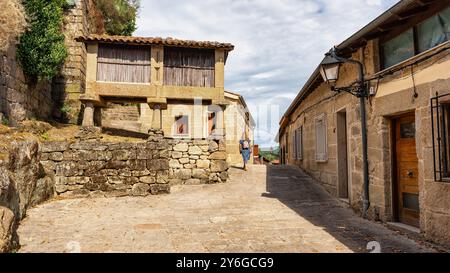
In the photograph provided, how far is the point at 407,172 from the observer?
519cm

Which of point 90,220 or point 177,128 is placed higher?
point 177,128

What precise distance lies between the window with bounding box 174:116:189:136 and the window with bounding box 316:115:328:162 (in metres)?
9.18

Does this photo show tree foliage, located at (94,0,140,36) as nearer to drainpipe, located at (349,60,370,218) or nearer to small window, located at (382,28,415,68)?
drainpipe, located at (349,60,370,218)

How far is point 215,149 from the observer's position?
448 inches

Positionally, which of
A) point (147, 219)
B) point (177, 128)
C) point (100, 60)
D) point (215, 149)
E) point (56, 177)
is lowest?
point (147, 219)

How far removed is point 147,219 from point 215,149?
18.2 ft

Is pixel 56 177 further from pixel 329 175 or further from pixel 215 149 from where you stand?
pixel 329 175

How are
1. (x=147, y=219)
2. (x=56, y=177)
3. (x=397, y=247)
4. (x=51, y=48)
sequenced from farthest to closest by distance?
(x=51, y=48) < (x=56, y=177) < (x=147, y=219) < (x=397, y=247)

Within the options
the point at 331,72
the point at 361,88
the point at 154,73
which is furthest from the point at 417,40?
the point at 154,73

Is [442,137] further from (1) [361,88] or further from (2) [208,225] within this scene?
(2) [208,225]

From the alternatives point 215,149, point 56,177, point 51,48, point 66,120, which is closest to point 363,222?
point 215,149

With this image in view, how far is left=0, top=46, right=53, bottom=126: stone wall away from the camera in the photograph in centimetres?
899

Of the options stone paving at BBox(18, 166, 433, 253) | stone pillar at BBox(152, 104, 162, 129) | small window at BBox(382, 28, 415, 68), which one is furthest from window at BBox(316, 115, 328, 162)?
stone pillar at BBox(152, 104, 162, 129)

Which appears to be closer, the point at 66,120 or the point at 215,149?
the point at 215,149
